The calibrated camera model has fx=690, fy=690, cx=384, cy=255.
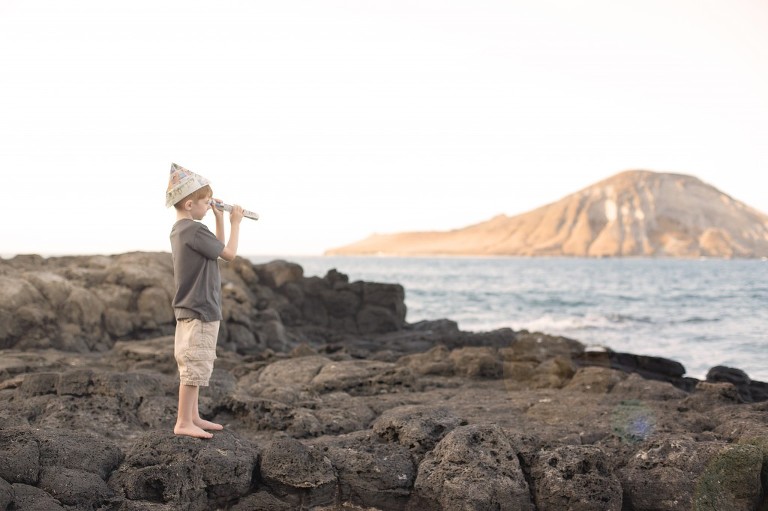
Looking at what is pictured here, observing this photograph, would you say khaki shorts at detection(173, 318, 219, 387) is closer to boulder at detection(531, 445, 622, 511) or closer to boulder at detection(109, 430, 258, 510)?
boulder at detection(109, 430, 258, 510)

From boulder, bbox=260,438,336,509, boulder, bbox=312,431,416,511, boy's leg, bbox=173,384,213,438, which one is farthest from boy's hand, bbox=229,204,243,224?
boulder, bbox=312,431,416,511

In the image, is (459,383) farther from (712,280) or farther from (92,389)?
(712,280)

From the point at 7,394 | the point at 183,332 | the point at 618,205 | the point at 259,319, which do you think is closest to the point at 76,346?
the point at 259,319

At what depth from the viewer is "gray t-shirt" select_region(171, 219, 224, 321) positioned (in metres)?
5.09

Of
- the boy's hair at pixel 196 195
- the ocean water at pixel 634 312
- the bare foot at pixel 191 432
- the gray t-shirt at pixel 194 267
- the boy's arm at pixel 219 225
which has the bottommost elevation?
the ocean water at pixel 634 312

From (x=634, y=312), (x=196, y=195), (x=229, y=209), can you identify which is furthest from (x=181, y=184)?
(x=634, y=312)

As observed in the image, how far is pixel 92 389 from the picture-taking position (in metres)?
6.66

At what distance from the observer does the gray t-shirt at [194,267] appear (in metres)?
5.09

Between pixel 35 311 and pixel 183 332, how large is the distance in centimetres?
1008

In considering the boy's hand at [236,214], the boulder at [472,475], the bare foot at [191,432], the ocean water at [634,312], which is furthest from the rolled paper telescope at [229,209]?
the ocean water at [634,312]

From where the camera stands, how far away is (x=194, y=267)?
5156mm

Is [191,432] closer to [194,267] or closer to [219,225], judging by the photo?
[194,267]

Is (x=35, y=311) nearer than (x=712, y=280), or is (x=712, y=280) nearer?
(x=35, y=311)

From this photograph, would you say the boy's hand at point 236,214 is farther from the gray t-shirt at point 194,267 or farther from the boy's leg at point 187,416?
the boy's leg at point 187,416
